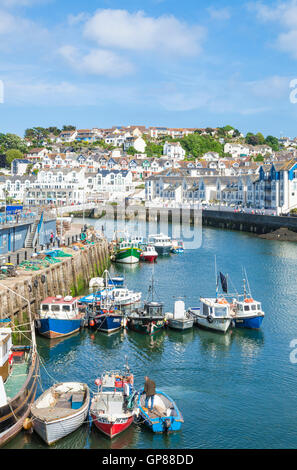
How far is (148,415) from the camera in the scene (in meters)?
19.8

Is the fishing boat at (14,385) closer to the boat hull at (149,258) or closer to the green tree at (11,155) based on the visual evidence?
the boat hull at (149,258)

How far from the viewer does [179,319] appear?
32.0 m

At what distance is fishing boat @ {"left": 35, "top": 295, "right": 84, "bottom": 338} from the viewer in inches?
1164

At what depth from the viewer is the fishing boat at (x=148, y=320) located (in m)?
31.4

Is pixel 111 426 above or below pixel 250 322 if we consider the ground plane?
below

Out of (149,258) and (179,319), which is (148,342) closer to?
(179,319)

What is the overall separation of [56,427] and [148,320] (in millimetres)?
13226

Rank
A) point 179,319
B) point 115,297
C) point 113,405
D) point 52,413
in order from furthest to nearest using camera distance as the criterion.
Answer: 1. point 115,297
2. point 179,319
3. point 113,405
4. point 52,413

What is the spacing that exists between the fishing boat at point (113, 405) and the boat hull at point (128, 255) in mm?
35478

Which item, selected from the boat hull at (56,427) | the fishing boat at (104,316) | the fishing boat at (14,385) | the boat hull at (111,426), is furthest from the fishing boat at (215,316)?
the boat hull at (56,427)

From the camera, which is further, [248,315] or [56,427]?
[248,315]

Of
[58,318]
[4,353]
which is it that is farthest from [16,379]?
[58,318]

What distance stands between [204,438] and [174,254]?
45.1 m
